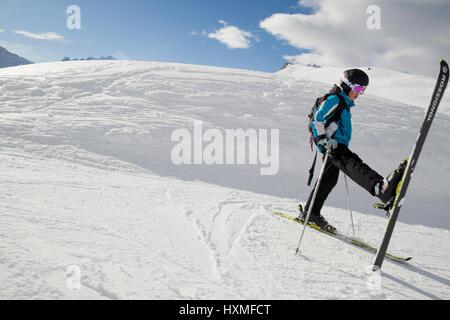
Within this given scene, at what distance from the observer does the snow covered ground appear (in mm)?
2025

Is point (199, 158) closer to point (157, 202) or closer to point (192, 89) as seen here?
point (157, 202)

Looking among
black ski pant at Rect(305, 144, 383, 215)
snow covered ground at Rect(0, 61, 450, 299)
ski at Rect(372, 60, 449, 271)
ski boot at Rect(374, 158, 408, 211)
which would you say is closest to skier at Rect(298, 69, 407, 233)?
black ski pant at Rect(305, 144, 383, 215)

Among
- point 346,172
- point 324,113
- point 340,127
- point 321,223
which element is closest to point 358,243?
point 321,223

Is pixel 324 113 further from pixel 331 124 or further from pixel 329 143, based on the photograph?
pixel 329 143

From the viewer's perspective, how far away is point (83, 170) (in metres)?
5.27

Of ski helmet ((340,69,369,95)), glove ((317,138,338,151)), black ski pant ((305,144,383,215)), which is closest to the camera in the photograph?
black ski pant ((305,144,383,215))

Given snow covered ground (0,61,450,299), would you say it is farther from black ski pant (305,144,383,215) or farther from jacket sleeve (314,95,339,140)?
jacket sleeve (314,95,339,140)

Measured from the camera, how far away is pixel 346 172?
3008 mm

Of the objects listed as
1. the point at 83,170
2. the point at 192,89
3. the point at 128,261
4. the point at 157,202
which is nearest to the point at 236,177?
the point at 157,202

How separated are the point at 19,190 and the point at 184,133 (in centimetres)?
481

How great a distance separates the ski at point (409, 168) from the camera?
8.23 ft

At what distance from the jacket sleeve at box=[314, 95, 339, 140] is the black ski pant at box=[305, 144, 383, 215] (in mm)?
259

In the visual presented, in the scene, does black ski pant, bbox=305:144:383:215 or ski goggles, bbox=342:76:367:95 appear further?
ski goggles, bbox=342:76:367:95
